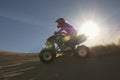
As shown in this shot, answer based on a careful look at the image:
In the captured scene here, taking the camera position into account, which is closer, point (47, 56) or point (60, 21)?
point (47, 56)

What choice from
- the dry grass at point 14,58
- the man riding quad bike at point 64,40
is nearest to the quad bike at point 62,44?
the man riding quad bike at point 64,40

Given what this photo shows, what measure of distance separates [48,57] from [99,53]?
3232mm

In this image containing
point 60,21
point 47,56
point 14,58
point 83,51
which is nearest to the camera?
point 83,51

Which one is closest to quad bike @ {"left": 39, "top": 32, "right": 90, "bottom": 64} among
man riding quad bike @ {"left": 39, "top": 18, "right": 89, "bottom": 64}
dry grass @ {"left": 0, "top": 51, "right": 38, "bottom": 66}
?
man riding quad bike @ {"left": 39, "top": 18, "right": 89, "bottom": 64}

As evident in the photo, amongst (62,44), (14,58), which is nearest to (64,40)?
(62,44)

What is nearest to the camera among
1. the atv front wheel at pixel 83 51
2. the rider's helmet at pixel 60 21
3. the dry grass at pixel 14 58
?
the atv front wheel at pixel 83 51

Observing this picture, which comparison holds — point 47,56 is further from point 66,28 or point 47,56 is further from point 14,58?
point 14,58

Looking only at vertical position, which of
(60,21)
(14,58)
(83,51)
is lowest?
(83,51)

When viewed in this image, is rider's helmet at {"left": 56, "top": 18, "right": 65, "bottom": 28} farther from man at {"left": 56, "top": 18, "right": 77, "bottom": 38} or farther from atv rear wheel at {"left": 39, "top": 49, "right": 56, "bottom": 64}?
atv rear wheel at {"left": 39, "top": 49, "right": 56, "bottom": 64}

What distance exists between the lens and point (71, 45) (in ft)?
51.4

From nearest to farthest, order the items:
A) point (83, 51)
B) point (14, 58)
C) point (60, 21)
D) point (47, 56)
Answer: point (83, 51) → point (47, 56) → point (60, 21) → point (14, 58)

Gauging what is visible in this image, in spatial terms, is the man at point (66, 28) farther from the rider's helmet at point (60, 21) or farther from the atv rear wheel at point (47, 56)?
the atv rear wheel at point (47, 56)

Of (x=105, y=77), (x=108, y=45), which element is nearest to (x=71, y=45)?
(x=108, y=45)

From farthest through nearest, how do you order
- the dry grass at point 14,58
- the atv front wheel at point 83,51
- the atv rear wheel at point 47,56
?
the dry grass at point 14,58 < the atv rear wheel at point 47,56 < the atv front wheel at point 83,51
